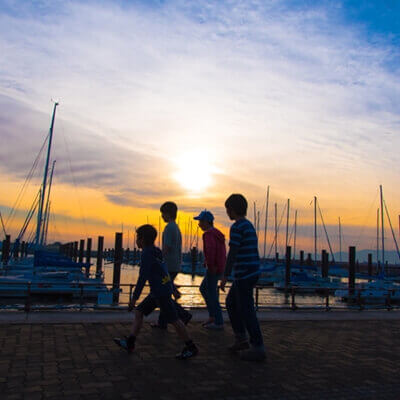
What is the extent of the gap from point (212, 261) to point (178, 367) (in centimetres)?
220

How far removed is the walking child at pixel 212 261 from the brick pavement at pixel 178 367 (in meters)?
0.36

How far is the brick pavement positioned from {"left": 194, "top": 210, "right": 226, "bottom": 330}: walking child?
36 centimetres

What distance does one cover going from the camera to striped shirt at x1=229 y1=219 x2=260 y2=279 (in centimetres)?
505

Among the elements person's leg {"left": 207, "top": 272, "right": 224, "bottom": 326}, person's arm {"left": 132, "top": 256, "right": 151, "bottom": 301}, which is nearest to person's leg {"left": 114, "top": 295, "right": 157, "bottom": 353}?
person's arm {"left": 132, "top": 256, "right": 151, "bottom": 301}

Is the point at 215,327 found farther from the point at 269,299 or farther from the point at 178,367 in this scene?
the point at 269,299

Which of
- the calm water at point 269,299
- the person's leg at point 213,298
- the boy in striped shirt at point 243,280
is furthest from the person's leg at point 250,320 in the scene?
the calm water at point 269,299

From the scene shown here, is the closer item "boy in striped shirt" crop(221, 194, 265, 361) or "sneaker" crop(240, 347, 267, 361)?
"sneaker" crop(240, 347, 267, 361)

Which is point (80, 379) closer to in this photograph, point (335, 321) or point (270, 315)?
point (270, 315)

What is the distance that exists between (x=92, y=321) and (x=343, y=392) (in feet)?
14.3

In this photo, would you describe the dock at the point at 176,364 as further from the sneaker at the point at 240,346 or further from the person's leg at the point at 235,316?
the person's leg at the point at 235,316

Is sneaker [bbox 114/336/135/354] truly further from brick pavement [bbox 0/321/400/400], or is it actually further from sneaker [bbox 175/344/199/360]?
sneaker [bbox 175/344/199/360]

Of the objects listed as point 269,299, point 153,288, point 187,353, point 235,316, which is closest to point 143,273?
point 153,288

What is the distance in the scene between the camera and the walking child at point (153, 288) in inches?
191

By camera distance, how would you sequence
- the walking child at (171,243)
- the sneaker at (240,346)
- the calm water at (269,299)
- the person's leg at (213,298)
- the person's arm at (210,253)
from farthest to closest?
the calm water at (269,299), the person's leg at (213,298), the person's arm at (210,253), the walking child at (171,243), the sneaker at (240,346)
